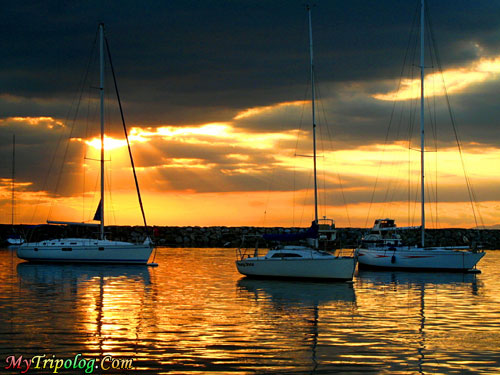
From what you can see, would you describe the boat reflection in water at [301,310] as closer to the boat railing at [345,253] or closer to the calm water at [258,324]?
the calm water at [258,324]

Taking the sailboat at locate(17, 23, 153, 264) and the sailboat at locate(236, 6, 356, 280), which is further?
the sailboat at locate(17, 23, 153, 264)

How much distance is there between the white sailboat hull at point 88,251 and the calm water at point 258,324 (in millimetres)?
11374

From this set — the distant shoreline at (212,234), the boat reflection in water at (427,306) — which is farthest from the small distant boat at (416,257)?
the distant shoreline at (212,234)

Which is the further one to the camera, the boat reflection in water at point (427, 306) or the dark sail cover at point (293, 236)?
the dark sail cover at point (293, 236)

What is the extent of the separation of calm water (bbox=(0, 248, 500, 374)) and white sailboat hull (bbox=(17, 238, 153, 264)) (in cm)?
1137

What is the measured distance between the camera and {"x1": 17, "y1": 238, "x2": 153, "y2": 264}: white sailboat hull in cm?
5069

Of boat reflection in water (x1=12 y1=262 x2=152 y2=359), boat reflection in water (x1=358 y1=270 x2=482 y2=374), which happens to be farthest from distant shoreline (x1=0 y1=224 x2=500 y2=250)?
boat reflection in water (x1=12 y1=262 x2=152 y2=359)

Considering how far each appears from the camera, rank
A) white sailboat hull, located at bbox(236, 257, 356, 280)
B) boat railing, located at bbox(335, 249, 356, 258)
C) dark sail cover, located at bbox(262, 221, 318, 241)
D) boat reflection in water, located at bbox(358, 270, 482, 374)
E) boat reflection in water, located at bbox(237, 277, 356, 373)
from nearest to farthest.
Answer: boat reflection in water, located at bbox(358, 270, 482, 374) < boat reflection in water, located at bbox(237, 277, 356, 373) < white sailboat hull, located at bbox(236, 257, 356, 280) < boat railing, located at bbox(335, 249, 356, 258) < dark sail cover, located at bbox(262, 221, 318, 241)

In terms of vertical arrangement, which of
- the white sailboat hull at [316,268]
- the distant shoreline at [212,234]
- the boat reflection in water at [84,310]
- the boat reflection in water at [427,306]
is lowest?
the boat reflection in water at [427,306]

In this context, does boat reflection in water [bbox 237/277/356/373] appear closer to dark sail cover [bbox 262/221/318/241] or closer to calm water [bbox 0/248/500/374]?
calm water [bbox 0/248/500/374]

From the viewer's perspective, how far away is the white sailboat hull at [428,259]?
46156mm

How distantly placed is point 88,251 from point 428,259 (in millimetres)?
26266

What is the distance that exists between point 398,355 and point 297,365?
9.88 feet

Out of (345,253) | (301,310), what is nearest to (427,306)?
(301,310)
